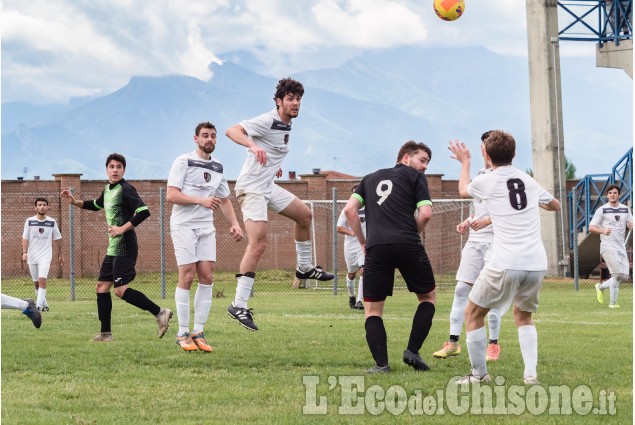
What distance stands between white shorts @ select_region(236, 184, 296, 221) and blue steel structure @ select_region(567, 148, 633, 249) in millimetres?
20746

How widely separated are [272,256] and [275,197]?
91.2 feet

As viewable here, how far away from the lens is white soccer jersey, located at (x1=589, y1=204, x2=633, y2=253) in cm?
1995

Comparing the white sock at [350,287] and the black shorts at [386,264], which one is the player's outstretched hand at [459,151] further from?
the white sock at [350,287]

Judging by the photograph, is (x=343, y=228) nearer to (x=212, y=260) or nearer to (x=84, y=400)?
(x=212, y=260)

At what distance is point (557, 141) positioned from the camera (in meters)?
35.2

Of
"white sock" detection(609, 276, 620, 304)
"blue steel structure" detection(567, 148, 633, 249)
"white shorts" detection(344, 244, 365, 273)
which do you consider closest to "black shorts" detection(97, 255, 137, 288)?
"white shorts" detection(344, 244, 365, 273)

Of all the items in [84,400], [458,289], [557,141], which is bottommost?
[84,400]

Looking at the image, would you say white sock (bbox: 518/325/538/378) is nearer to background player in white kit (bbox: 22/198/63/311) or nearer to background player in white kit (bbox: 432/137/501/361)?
background player in white kit (bbox: 432/137/501/361)

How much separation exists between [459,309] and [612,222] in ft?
32.5

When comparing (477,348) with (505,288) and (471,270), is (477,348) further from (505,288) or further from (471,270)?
(471,270)

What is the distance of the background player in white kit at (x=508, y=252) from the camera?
8.06m

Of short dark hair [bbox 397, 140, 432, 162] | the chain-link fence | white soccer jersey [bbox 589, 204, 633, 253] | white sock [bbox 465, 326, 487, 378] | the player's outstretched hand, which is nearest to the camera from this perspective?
white sock [bbox 465, 326, 487, 378]

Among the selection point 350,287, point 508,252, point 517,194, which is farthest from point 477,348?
point 350,287

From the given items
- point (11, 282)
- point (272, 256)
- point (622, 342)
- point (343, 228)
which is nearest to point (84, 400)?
point (622, 342)
